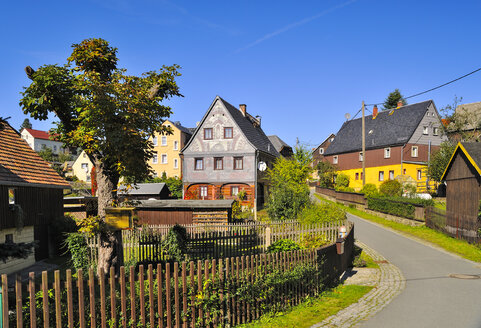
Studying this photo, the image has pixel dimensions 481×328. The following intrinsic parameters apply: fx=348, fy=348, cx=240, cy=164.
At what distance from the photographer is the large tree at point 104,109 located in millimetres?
8453

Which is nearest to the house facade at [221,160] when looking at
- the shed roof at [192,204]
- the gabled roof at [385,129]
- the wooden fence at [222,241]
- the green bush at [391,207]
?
the green bush at [391,207]

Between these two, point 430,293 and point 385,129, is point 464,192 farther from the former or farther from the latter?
point 385,129

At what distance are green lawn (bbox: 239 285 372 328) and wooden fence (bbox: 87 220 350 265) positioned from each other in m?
4.76

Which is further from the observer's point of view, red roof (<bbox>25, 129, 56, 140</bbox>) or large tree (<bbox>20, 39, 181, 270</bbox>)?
red roof (<bbox>25, 129, 56, 140</bbox>)

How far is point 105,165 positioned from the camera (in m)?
9.51

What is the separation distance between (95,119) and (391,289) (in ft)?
33.2

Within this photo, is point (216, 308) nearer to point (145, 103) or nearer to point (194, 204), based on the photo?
point (145, 103)

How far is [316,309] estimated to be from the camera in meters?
8.89

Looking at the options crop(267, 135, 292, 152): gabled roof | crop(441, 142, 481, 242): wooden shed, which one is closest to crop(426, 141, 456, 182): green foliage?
crop(441, 142, 481, 242): wooden shed

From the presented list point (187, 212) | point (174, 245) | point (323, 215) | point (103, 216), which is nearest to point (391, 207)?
A: point (323, 215)

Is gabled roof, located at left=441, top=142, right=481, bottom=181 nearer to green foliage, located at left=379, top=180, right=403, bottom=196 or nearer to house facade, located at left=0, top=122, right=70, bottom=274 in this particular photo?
green foliage, located at left=379, top=180, right=403, bottom=196

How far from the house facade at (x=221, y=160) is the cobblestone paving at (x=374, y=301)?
74.7 feet

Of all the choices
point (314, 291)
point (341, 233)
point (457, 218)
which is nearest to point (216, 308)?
point (314, 291)

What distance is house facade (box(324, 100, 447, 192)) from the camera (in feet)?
148
